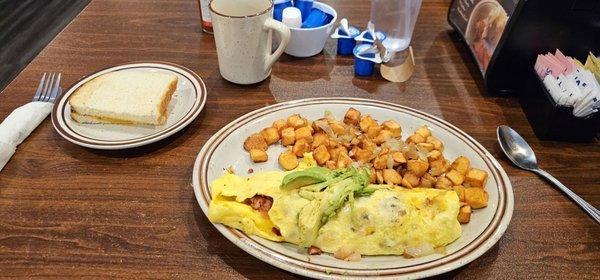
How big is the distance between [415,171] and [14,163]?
2.93 feet

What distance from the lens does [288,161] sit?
37.8 inches

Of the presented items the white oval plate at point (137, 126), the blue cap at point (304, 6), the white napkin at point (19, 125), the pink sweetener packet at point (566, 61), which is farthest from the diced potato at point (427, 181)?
the white napkin at point (19, 125)

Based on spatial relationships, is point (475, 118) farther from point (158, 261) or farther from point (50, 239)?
point (50, 239)

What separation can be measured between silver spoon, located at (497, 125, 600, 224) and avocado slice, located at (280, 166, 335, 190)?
0.49 metres

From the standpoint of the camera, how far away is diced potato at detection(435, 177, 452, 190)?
90 centimetres

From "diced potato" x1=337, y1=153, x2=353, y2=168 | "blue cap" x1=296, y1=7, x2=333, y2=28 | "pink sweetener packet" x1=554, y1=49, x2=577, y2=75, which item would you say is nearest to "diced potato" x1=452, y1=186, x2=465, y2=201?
"diced potato" x1=337, y1=153, x2=353, y2=168

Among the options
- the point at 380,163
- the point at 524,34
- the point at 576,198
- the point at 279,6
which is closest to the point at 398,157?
the point at 380,163

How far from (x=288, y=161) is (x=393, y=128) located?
27 cm

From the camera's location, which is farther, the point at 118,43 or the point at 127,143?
the point at 118,43

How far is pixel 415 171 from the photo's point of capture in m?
0.92

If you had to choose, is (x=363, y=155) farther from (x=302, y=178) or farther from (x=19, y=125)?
(x=19, y=125)

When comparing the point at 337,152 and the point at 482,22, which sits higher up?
the point at 482,22

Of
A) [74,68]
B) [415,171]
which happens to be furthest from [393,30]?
[74,68]

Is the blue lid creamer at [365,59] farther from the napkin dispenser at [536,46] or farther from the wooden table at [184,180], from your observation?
the napkin dispenser at [536,46]
